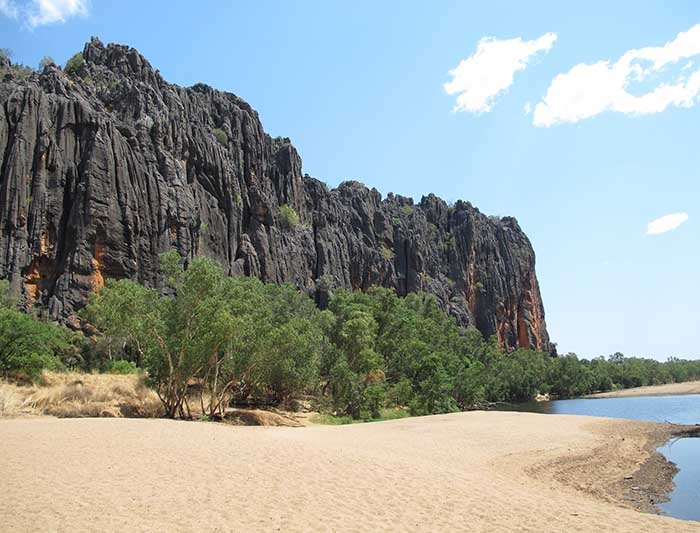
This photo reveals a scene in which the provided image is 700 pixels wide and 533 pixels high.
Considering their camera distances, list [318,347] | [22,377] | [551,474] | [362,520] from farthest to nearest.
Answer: [318,347]
[22,377]
[551,474]
[362,520]

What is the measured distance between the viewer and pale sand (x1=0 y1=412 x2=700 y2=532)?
10250 millimetres

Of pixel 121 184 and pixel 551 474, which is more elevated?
pixel 121 184

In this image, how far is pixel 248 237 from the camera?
278 ft

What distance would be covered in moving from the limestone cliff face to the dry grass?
20187 millimetres

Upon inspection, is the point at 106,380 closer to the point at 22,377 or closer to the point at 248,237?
the point at 22,377

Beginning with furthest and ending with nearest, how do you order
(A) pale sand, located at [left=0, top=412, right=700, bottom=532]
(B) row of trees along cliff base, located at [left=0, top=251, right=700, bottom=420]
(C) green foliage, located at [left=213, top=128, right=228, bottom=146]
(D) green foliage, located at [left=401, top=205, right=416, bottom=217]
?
(D) green foliage, located at [left=401, top=205, right=416, bottom=217]
(C) green foliage, located at [left=213, top=128, right=228, bottom=146]
(B) row of trees along cliff base, located at [left=0, top=251, right=700, bottom=420]
(A) pale sand, located at [left=0, top=412, right=700, bottom=532]

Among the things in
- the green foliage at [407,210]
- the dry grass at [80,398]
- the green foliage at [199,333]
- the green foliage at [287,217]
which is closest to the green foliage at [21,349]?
the dry grass at [80,398]

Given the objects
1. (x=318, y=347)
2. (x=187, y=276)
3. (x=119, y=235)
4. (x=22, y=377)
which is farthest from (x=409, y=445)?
(x=119, y=235)

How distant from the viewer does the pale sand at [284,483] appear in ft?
33.6

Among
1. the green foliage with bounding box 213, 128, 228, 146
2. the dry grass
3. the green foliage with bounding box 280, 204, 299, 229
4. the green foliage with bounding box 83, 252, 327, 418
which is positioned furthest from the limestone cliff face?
the green foliage with bounding box 83, 252, 327, 418

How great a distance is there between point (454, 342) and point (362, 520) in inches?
2955

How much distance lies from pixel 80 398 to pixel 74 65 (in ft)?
212

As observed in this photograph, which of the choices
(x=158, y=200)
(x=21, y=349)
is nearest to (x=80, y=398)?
(x=21, y=349)

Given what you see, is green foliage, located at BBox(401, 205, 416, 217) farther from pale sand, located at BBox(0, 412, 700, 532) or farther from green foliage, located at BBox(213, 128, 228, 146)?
pale sand, located at BBox(0, 412, 700, 532)
